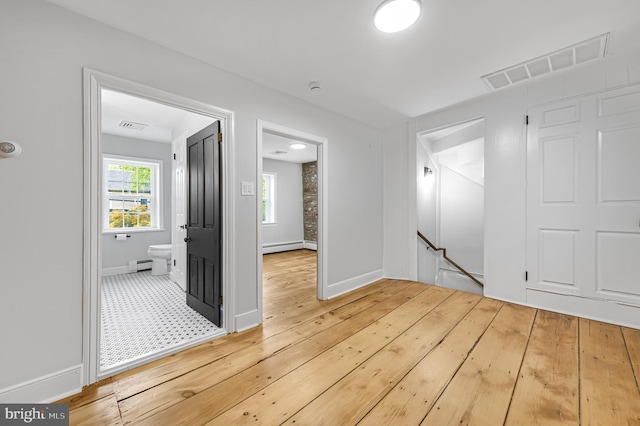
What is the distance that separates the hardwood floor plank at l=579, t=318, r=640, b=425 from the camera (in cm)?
137

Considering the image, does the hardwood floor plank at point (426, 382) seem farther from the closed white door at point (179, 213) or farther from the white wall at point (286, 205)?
the white wall at point (286, 205)

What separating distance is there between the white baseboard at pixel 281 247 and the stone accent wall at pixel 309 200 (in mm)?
280

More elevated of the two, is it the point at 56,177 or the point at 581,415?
the point at 56,177

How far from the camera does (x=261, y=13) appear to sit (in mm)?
1720

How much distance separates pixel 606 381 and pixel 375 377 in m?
1.46

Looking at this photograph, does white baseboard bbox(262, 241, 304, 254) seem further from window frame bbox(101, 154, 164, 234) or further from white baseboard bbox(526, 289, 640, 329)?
white baseboard bbox(526, 289, 640, 329)

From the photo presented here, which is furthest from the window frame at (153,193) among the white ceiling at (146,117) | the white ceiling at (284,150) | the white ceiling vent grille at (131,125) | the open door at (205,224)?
the open door at (205,224)

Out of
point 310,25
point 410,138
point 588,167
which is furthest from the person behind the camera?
point 410,138

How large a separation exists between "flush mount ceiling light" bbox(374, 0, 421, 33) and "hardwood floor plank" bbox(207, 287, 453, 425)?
241cm

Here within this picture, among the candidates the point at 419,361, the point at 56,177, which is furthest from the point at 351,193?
the point at 56,177

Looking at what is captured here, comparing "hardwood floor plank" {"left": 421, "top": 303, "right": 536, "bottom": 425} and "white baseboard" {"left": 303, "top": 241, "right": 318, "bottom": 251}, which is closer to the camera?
"hardwood floor plank" {"left": 421, "top": 303, "right": 536, "bottom": 425}

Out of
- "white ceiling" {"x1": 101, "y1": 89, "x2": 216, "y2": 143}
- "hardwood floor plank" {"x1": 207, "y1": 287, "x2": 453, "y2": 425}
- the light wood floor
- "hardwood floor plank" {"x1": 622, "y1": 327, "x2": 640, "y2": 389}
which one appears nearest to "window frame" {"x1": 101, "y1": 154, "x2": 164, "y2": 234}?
"white ceiling" {"x1": 101, "y1": 89, "x2": 216, "y2": 143}

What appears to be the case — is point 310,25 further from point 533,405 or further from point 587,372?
point 587,372

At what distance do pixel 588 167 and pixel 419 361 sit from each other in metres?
2.52
